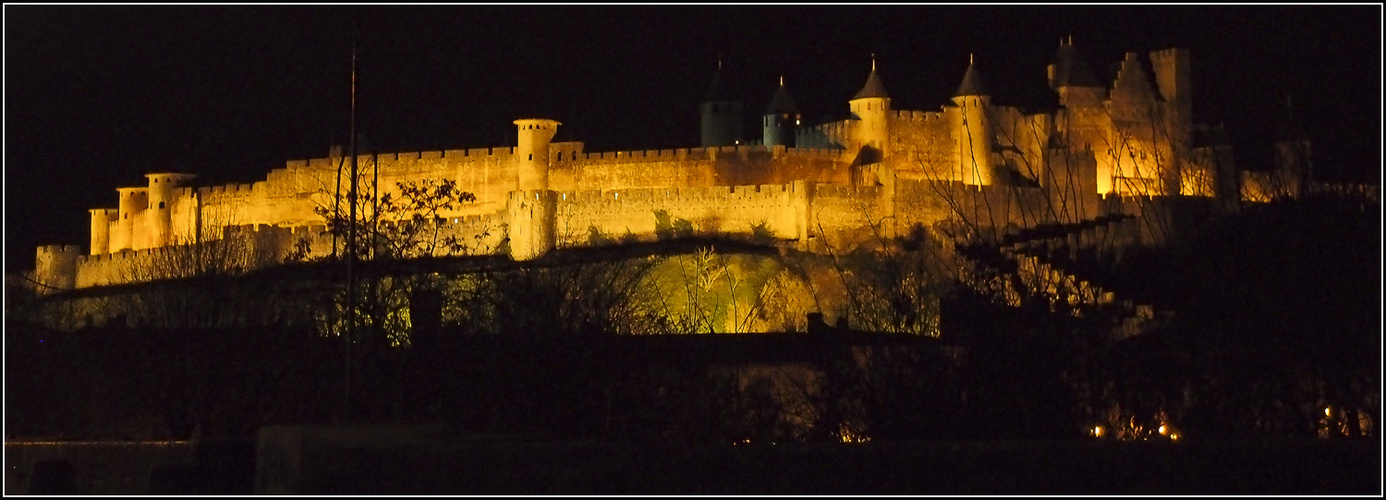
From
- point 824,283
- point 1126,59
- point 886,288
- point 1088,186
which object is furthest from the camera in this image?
point 1126,59

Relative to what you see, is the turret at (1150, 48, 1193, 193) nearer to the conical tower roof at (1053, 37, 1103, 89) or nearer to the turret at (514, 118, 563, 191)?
the conical tower roof at (1053, 37, 1103, 89)

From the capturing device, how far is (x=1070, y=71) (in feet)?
213

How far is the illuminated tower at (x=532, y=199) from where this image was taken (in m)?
57.1

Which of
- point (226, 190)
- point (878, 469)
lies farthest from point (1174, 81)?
point (878, 469)

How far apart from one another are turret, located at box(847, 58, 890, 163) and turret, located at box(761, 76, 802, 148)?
7.31m

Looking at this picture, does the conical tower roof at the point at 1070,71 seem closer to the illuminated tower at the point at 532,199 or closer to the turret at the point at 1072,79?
the turret at the point at 1072,79

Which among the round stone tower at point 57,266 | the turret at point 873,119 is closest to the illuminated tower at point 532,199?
the turret at point 873,119

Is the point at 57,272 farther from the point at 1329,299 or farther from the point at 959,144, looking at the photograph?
the point at 1329,299

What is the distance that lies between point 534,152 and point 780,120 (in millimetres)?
12024

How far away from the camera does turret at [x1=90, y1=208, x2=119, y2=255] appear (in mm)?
70875

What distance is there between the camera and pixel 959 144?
6097cm

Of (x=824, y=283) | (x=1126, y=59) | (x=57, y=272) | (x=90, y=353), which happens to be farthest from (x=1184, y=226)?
(x=57, y=272)

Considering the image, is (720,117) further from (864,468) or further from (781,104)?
(864,468)

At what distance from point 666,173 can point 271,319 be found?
84.2 feet
